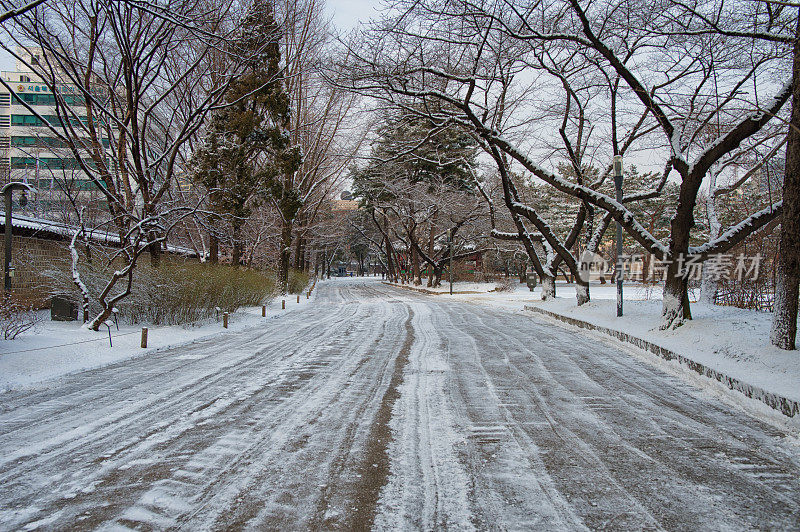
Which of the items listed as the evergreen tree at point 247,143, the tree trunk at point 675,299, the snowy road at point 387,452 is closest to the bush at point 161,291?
the evergreen tree at point 247,143

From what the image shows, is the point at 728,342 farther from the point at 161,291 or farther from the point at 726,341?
the point at 161,291

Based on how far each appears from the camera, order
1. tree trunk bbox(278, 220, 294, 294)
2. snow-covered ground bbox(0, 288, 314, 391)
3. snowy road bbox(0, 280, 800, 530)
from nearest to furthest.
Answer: snowy road bbox(0, 280, 800, 530) → snow-covered ground bbox(0, 288, 314, 391) → tree trunk bbox(278, 220, 294, 294)

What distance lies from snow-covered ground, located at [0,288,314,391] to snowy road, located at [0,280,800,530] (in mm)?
623

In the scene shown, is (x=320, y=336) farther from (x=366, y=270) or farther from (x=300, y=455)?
(x=366, y=270)

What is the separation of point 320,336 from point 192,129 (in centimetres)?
853

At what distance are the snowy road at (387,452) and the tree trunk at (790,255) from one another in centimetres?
151

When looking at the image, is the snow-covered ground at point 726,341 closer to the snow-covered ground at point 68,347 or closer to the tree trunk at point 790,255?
the tree trunk at point 790,255

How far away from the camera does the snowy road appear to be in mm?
2898

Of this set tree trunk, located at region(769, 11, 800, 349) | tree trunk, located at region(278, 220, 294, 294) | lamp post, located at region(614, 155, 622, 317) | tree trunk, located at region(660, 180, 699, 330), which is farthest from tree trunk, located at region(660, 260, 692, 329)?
tree trunk, located at region(278, 220, 294, 294)

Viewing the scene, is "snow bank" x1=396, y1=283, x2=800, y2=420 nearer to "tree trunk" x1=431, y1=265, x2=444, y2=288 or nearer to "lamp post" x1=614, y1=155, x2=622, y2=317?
"lamp post" x1=614, y1=155, x2=622, y2=317

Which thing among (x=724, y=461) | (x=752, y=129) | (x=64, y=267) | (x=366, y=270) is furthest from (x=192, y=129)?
(x=366, y=270)

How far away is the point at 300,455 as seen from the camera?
3.79 m

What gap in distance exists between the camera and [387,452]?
3.87m

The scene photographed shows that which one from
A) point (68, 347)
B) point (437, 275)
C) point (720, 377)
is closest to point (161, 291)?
point (68, 347)
